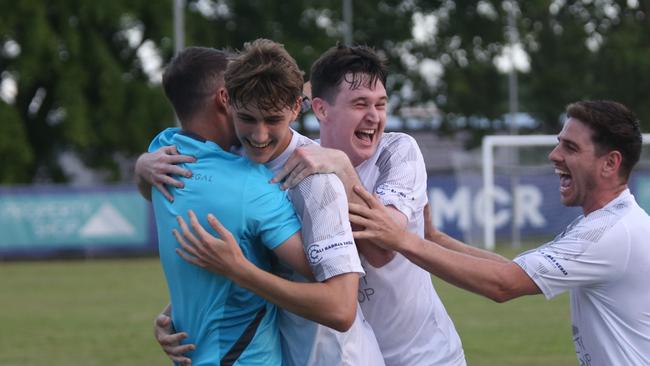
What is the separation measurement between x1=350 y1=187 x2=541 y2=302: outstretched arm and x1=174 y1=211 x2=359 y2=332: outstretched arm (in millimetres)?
354

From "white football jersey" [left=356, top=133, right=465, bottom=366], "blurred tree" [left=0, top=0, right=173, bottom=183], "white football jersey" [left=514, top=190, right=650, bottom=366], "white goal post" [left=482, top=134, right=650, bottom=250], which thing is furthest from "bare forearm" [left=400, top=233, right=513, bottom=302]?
"blurred tree" [left=0, top=0, right=173, bottom=183]

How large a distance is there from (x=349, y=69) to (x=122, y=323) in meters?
10.7

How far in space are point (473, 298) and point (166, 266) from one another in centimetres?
1390

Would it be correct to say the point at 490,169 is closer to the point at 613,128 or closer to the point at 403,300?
the point at 403,300

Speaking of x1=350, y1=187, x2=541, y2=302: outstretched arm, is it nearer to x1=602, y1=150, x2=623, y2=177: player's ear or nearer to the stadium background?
x1=602, y1=150, x2=623, y2=177: player's ear

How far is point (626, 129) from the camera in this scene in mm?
4773

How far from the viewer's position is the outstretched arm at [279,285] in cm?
406

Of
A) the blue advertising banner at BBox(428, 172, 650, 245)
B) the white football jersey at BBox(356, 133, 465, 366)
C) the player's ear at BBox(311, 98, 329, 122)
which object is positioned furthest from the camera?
the blue advertising banner at BBox(428, 172, 650, 245)

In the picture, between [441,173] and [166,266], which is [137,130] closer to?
[441,173]

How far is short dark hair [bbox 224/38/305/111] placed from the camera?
4.07 meters

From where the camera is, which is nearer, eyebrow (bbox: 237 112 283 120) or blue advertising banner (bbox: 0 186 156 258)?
eyebrow (bbox: 237 112 283 120)

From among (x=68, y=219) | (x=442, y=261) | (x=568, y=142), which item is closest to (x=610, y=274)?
(x=568, y=142)

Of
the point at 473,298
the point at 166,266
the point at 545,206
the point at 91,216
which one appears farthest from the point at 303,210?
the point at 545,206

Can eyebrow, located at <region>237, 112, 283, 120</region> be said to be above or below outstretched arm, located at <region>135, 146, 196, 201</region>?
above
